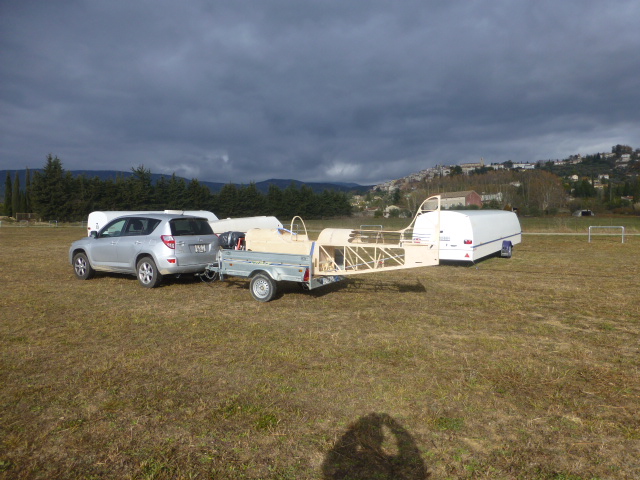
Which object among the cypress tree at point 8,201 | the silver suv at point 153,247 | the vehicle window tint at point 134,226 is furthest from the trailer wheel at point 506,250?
the cypress tree at point 8,201

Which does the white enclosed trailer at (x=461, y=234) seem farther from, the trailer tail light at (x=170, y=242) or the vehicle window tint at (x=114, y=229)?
the vehicle window tint at (x=114, y=229)

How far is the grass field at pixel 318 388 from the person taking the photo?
10.8ft

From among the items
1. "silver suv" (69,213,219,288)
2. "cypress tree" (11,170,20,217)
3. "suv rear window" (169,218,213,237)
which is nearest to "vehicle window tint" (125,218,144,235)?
"silver suv" (69,213,219,288)

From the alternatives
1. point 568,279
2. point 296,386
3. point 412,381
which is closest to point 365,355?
point 412,381

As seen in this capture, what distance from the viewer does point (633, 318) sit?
7.73m

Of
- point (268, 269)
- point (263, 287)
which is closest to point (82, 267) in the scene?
point (263, 287)

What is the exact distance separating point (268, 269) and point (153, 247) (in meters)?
3.19

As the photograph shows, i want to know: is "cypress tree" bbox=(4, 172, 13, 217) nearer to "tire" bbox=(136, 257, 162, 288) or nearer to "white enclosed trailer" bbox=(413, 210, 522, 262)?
"tire" bbox=(136, 257, 162, 288)

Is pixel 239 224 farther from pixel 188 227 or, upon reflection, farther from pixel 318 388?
pixel 318 388

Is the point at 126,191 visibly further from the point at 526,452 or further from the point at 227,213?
the point at 526,452

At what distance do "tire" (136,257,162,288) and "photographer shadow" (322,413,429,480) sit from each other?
764cm

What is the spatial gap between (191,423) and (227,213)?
65.4 m

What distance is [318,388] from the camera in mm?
4582

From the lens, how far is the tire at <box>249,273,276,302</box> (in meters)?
8.78
